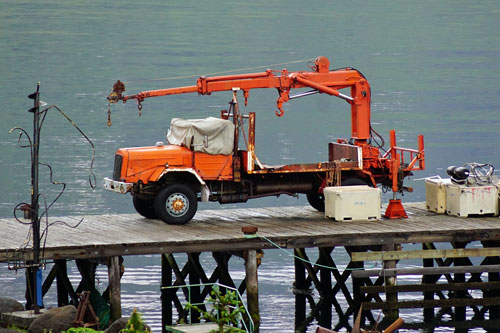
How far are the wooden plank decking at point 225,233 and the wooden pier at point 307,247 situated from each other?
0.02 metres

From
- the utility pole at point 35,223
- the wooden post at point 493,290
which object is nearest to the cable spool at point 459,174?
the wooden post at point 493,290

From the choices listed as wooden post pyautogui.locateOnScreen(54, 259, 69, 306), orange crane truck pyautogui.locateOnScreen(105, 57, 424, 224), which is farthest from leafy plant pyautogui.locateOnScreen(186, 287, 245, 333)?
wooden post pyautogui.locateOnScreen(54, 259, 69, 306)

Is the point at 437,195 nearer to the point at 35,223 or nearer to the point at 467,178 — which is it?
the point at 467,178

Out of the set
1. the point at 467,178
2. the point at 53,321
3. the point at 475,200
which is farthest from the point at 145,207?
the point at 475,200

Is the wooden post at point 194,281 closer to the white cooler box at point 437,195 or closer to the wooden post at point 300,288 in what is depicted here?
the wooden post at point 300,288

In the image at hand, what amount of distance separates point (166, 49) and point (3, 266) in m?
93.7

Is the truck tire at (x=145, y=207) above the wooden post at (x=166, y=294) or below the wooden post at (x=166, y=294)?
above

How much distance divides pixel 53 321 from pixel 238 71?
92.4 metres

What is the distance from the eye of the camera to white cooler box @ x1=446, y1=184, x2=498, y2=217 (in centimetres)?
3306

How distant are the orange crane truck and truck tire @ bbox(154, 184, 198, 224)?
21 mm

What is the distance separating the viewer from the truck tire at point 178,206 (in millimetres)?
32094

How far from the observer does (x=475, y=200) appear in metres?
33.1

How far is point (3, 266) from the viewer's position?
4194 cm

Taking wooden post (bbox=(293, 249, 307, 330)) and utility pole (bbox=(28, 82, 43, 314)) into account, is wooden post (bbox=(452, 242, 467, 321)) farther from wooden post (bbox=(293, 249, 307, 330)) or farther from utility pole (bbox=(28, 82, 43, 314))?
utility pole (bbox=(28, 82, 43, 314))
